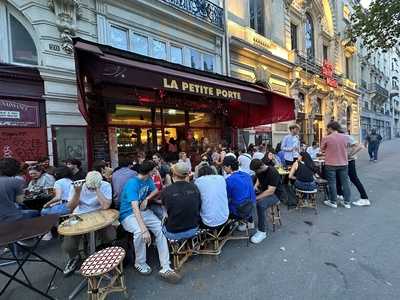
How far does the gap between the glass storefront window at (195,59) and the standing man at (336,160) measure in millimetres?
5417

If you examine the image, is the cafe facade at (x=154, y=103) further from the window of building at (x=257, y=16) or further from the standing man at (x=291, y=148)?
the window of building at (x=257, y=16)

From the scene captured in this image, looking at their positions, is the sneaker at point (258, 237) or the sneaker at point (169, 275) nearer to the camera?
the sneaker at point (169, 275)

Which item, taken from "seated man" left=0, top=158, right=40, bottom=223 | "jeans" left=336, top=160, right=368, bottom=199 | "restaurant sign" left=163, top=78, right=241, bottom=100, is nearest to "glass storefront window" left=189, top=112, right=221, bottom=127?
"restaurant sign" left=163, top=78, right=241, bottom=100

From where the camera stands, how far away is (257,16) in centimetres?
1295

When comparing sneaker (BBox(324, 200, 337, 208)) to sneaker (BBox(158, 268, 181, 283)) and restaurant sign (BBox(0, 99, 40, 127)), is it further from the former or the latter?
restaurant sign (BBox(0, 99, 40, 127))

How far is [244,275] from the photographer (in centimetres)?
318

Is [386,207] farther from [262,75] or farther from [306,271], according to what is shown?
[262,75]

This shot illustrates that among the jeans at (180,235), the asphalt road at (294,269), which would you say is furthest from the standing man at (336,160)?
the jeans at (180,235)

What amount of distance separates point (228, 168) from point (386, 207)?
13.1 feet

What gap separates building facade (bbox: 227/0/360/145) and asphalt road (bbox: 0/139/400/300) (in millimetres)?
7605

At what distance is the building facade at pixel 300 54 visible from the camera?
1136cm

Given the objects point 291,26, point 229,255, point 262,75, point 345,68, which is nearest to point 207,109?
point 262,75

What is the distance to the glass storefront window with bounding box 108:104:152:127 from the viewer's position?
24.1 ft

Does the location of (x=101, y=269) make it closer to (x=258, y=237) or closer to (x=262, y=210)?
(x=258, y=237)
